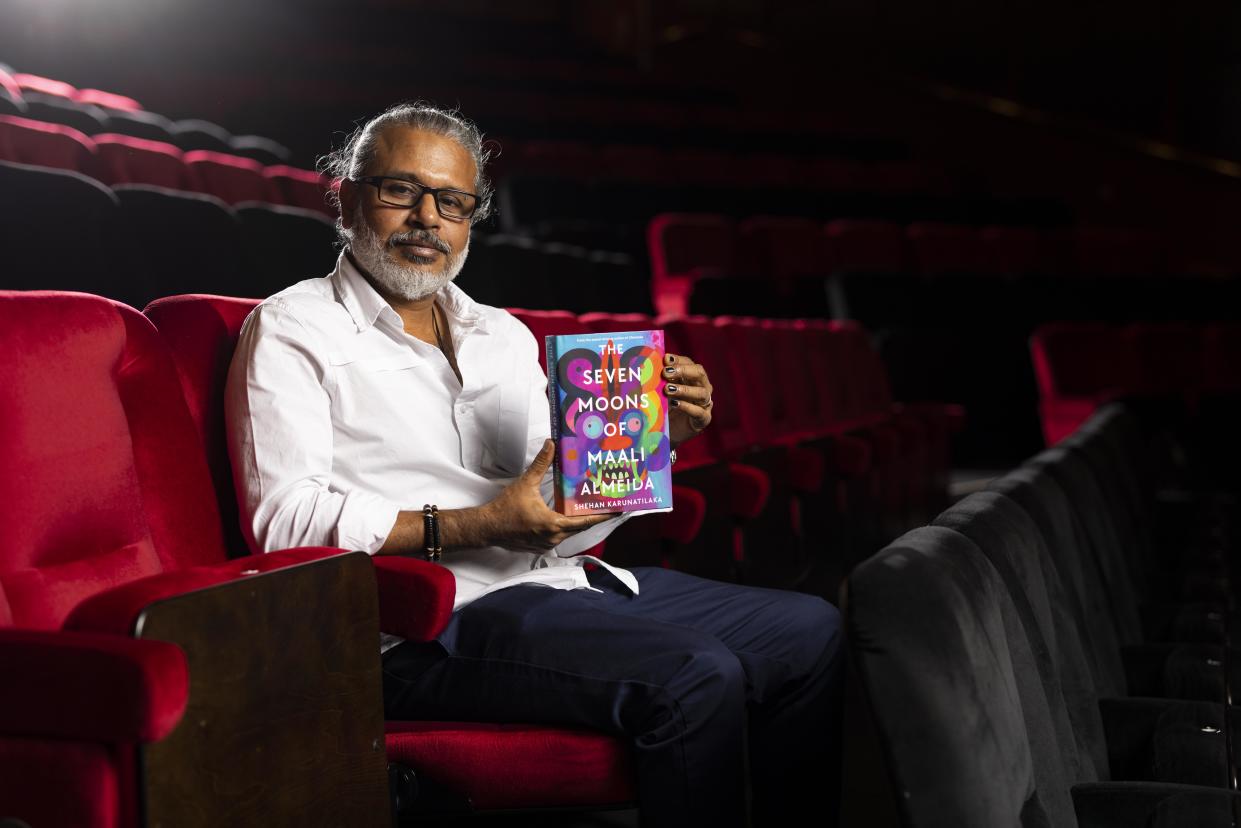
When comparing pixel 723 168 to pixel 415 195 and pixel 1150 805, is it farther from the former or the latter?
pixel 1150 805

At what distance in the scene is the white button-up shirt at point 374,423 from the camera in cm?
45

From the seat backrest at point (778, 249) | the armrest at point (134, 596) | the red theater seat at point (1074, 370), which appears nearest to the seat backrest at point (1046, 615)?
the armrest at point (134, 596)

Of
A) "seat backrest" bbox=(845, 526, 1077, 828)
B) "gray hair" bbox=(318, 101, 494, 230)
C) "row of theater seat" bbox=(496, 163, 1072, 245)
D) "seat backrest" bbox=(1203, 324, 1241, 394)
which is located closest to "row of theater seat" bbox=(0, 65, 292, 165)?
"row of theater seat" bbox=(496, 163, 1072, 245)

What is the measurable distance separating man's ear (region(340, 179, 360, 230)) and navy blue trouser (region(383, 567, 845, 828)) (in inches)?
6.8

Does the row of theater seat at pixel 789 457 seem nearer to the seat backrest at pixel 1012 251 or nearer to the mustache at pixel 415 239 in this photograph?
the mustache at pixel 415 239

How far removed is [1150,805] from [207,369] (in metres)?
0.36

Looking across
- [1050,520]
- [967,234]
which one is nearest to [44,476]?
[1050,520]

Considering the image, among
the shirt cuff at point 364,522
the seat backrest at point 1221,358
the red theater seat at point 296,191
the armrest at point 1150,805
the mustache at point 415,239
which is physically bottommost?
the armrest at point 1150,805

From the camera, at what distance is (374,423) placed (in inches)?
19.1

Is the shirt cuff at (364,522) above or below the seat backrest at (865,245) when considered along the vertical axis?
below

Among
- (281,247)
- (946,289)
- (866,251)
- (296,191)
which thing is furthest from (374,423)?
(866,251)

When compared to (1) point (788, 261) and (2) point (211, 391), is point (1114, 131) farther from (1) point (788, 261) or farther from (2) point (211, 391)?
(2) point (211, 391)

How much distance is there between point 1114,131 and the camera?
295 cm

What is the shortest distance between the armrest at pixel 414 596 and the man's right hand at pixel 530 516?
4cm
